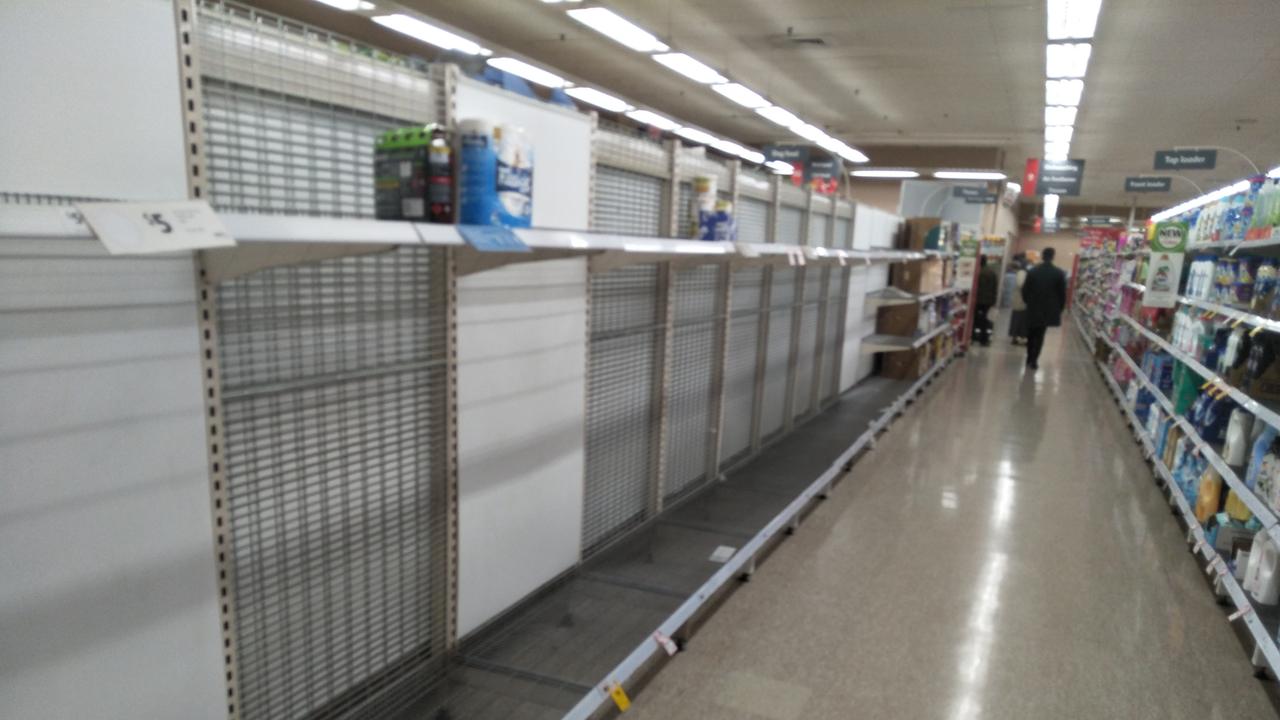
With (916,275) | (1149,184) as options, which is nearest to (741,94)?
(916,275)

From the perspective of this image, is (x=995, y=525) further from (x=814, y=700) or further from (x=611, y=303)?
(x=611, y=303)

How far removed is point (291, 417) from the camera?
1772 mm

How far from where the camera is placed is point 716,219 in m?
3.01

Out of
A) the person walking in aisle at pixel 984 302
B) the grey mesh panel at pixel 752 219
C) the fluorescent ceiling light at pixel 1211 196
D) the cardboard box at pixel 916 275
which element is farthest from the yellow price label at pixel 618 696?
the person walking in aisle at pixel 984 302

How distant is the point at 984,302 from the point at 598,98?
767 cm

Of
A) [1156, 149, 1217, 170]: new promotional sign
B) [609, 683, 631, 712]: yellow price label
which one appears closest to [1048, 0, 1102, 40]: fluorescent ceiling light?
[1156, 149, 1217, 170]: new promotional sign

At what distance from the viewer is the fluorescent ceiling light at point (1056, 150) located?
1320 cm

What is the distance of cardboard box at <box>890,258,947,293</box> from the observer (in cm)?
832

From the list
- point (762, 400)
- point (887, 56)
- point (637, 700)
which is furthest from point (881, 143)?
point (637, 700)

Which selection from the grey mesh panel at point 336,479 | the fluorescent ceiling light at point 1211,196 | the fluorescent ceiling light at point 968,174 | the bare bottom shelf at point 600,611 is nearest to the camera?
the grey mesh panel at point 336,479

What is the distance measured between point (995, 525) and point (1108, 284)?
327 inches

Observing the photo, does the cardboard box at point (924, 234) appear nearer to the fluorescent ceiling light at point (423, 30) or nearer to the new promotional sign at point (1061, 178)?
the new promotional sign at point (1061, 178)

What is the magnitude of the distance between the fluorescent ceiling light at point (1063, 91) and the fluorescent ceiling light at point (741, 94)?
3.60 meters

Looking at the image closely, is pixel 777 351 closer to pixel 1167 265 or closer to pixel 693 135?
pixel 1167 265
